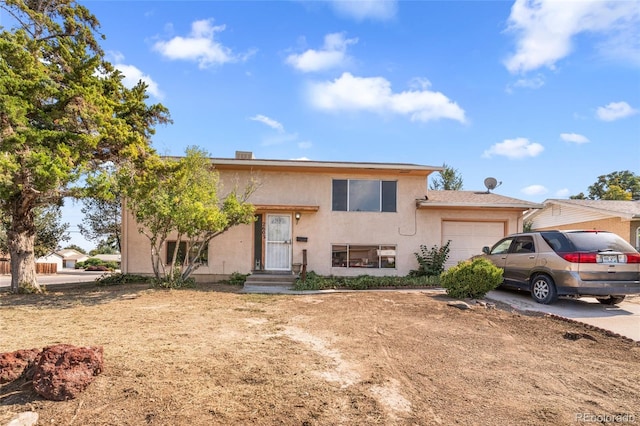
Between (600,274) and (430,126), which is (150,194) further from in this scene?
(600,274)

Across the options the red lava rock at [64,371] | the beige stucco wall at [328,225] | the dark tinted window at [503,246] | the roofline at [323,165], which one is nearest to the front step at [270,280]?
the beige stucco wall at [328,225]

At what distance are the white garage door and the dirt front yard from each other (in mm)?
6333

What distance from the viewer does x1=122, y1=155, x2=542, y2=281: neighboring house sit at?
1277 centimetres

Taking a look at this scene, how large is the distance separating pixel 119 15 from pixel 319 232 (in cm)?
894

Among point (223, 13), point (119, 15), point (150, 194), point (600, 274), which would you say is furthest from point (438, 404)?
point (119, 15)

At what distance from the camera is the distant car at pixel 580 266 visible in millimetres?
7172

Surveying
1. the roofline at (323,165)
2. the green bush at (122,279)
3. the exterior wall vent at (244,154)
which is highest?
the exterior wall vent at (244,154)

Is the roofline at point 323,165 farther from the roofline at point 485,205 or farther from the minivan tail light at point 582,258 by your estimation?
the minivan tail light at point 582,258

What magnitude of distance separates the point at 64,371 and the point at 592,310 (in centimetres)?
930

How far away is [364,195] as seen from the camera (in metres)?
13.3

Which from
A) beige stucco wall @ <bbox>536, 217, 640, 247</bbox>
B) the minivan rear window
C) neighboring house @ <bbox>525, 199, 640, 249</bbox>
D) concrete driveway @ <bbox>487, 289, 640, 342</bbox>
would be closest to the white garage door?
neighboring house @ <bbox>525, 199, 640, 249</bbox>

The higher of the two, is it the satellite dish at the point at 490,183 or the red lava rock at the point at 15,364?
the satellite dish at the point at 490,183

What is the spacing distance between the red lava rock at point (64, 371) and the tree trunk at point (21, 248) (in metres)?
8.17

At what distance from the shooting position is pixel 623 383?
3.64 m
